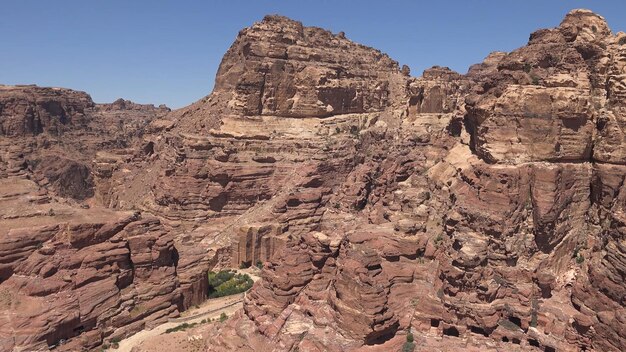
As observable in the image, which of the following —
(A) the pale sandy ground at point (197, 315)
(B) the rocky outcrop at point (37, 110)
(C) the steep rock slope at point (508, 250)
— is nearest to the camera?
(C) the steep rock slope at point (508, 250)

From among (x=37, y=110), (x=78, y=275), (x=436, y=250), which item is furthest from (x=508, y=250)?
(x=37, y=110)

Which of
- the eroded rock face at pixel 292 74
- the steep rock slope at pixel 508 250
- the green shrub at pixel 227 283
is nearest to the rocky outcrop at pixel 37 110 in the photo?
the eroded rock face at pixel 292 74

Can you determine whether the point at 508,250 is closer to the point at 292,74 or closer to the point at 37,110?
the point at 292,74

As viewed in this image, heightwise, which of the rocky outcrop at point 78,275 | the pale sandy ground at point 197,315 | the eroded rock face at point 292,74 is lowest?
the pale sandy ground at point 197,315

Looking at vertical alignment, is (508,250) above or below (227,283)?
above

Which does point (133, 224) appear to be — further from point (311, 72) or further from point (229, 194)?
point (311, 72)

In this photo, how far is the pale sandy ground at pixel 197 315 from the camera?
127 ft

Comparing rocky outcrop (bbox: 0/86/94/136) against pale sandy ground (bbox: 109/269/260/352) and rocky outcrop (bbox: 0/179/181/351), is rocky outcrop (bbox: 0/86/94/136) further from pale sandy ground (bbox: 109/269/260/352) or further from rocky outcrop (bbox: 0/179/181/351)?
pale sandy ground (bbox: 109/269/260/352)

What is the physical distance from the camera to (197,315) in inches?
1751

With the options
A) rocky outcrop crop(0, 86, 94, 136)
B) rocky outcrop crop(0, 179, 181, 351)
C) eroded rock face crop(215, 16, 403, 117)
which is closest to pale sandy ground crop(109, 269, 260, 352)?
rocky outcrop crop(0, 179, 181, 351)

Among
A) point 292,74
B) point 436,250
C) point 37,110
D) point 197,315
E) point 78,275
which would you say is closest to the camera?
point 436,250

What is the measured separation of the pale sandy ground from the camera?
127ft

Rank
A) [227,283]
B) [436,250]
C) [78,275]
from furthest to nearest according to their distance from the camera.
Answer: [227,283] < [78,275] < [436,250]

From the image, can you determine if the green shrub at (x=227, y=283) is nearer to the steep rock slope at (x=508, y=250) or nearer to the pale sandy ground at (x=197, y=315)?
the pale sandy ground at (x=197, y=315)
